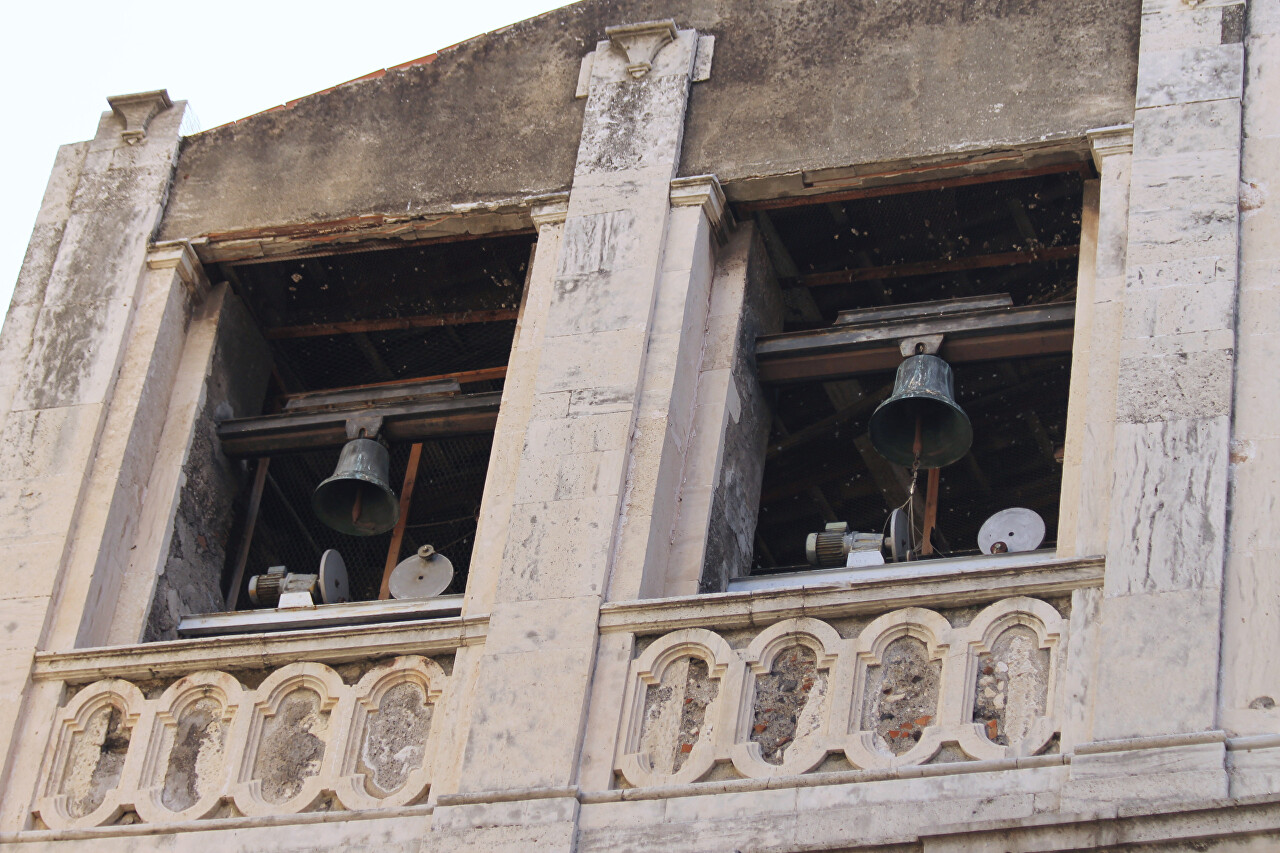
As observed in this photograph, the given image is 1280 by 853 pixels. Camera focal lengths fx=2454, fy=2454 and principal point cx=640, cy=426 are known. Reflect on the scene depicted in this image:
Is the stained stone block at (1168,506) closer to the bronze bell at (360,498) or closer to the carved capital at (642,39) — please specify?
the carved capital at (642,39)

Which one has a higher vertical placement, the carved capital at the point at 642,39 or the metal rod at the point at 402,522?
the carved capital at the point at 642,39

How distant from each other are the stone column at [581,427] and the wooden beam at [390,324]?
1.45 meters

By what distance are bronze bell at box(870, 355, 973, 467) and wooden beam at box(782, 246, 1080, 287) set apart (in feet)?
3.85

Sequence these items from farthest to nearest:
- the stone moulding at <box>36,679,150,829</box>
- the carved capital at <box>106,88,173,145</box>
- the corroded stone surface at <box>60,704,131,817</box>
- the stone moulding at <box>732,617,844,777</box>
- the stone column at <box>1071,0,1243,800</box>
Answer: the carved capital at <box>106,88,173,145</box> → the corroded stone surface at <box>60,704,131,817</box> → the stone moulding at <box>36,679,150,829</box> → the stone moulding at <box>732,617,844,777</box> → the stone column at <box>1071,0,1243,800</box>

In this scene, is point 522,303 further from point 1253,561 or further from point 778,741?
point 1253,561

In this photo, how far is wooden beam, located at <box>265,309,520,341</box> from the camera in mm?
13648

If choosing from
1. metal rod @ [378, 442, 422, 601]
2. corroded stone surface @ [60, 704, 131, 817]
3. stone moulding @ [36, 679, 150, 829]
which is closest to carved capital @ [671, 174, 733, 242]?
metal rod @ [378, 442, 422, 601]

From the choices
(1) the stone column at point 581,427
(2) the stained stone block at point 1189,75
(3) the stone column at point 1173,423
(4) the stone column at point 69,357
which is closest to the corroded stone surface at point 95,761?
(4) the stone column at point 69,357

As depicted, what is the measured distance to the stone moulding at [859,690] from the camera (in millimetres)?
9555

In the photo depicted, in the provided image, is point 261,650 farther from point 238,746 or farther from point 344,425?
point 344,425

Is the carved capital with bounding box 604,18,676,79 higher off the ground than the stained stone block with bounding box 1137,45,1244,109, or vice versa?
the carved capital with bounding box 604,18,676,79

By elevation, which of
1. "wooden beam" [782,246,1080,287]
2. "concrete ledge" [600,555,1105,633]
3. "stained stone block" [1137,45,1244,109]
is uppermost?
"stained stone block" [1137,45,1244,109]

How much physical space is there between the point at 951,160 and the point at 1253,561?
316 cm

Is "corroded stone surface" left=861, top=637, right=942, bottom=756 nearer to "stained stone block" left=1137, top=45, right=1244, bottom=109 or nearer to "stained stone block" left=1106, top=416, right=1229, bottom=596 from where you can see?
"stained stone block" left=1106, top=416, right=1229, bottom=596
